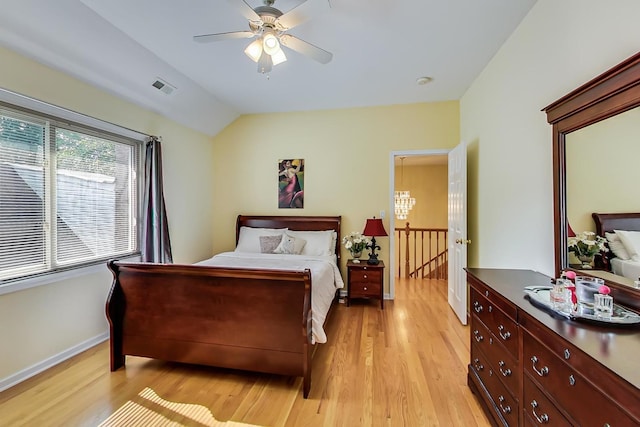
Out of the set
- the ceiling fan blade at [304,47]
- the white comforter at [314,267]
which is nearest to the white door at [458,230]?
the white comforter at [314,267]

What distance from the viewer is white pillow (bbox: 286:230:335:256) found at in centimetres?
392

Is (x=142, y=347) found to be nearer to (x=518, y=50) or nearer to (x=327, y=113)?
(x=327, y=113)

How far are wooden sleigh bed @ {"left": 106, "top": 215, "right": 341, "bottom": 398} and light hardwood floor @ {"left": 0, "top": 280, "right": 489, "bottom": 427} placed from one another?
0.15 meters

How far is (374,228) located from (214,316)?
7.83 feet

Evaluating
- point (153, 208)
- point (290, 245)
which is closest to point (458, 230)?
point (290, 245)

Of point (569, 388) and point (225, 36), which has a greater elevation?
point (225, 36)

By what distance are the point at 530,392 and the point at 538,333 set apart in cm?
32

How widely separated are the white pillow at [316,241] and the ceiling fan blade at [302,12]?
266 cm

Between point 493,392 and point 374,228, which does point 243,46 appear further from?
point 493,392

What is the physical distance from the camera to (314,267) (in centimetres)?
311

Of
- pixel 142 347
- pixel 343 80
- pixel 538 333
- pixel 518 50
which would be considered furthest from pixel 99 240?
pixel 518 50

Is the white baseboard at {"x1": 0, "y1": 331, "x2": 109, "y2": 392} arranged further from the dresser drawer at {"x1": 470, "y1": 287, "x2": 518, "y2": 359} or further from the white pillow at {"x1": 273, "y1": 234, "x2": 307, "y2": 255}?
the dresser drawer at {"x1": 470, "y1": 287, "x2": 518, "y2": 359}

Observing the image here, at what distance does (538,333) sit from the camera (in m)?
1.23

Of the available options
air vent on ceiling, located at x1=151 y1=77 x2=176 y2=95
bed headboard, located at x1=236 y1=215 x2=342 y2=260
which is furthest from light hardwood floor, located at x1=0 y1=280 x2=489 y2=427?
air vent on ceiling, located at x1=151 y1=77 x2=176 y2=95
